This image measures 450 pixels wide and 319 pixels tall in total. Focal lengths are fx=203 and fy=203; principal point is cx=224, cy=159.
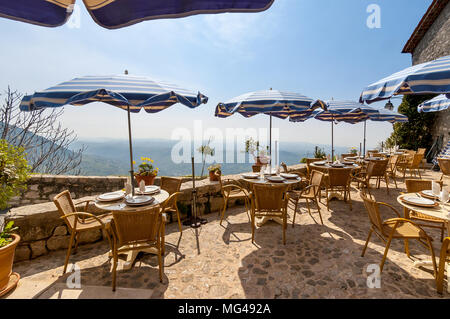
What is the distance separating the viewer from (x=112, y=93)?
260 centimetres

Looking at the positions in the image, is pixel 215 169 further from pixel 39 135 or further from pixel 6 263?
pixel 39 135

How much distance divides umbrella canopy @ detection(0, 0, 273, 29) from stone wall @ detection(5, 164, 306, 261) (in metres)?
2.75

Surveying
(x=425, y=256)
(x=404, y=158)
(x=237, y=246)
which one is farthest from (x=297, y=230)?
(x=404, y=158)

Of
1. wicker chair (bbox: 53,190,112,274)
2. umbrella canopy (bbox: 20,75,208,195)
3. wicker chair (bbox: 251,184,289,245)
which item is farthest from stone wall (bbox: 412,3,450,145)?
wicker chair (bbox: 53,190,112,274)

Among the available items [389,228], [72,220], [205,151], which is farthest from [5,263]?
[205,151]

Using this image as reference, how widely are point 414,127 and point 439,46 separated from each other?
4.30 metres

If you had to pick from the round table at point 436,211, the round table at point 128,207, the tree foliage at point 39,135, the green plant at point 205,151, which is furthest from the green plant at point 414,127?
the tree foliage at point 39,135

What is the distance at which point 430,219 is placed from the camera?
9.44 ft

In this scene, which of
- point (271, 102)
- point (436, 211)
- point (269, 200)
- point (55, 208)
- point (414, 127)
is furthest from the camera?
point (414, 127)

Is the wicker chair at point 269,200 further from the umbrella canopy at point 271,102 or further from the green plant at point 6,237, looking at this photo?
the green plant at point 6,237

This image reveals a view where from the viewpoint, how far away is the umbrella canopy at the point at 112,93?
8.65ft

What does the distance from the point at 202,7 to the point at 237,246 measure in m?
3.13

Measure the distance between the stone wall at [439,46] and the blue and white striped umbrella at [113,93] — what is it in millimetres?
13644
